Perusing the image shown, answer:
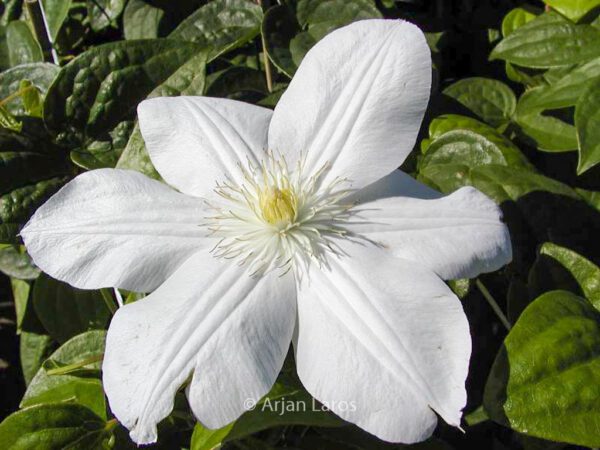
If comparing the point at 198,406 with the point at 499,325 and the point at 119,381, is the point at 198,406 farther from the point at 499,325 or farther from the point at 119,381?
the point at 499,325

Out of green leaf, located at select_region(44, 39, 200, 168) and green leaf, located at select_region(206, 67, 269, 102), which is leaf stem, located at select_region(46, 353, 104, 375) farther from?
green leaf, located at select_region(206, 67, 269, 102)

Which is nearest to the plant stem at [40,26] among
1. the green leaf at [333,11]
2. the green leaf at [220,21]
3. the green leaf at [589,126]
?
the green leaf at [220,21]

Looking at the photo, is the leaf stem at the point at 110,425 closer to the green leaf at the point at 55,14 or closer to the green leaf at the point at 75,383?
the green leaf at the point at 75,383

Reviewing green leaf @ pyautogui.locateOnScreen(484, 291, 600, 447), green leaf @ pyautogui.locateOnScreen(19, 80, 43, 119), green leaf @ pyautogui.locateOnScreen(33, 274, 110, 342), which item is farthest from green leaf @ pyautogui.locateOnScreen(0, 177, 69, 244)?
green leaf @ pyautogui.locateOnScreen(484, 291, 600, 447)

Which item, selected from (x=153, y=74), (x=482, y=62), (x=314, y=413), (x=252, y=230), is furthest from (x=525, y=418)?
(x=482, y=62)

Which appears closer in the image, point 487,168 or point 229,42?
point 487,168

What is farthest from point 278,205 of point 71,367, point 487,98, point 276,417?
point 487,98
